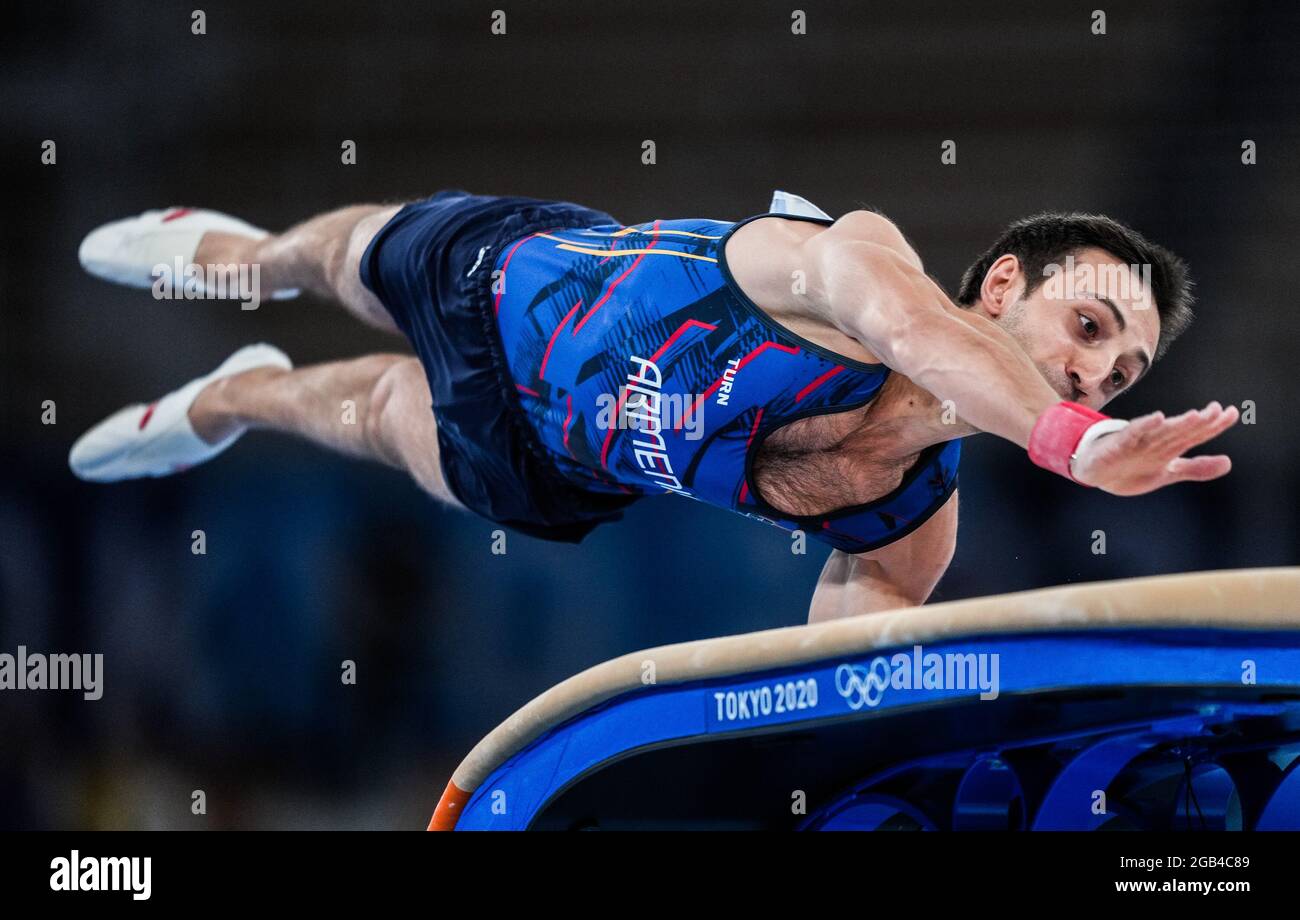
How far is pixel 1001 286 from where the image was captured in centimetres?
192

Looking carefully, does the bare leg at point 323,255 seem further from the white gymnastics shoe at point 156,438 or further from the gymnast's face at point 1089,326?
the gymnast's face at point 1089,326

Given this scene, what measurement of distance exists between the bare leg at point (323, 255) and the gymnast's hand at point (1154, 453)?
1443 millimetres

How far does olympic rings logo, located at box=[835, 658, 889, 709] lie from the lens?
150 cm

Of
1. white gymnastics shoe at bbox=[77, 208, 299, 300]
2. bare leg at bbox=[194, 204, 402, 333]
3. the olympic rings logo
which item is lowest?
the olympic rings logo

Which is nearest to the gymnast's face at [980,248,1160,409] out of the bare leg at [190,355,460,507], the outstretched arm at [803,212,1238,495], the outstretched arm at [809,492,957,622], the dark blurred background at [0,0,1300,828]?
the outstretched arm at [803,212,1238,495]

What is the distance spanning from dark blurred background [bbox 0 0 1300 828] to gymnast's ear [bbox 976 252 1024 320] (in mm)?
861

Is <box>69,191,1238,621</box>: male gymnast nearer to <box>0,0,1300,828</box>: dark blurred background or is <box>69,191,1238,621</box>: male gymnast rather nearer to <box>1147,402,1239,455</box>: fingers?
<box>1147,402,1239,455</box>: fingers

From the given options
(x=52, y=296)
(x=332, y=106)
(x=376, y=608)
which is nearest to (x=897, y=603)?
(x=376, y=608)

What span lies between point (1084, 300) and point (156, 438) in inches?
72.3

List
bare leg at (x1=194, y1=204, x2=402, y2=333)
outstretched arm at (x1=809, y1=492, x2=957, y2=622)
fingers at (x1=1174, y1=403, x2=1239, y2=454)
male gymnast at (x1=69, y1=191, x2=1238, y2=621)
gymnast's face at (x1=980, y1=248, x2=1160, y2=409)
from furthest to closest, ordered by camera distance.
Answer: bare leg at (x1=194, y1=204, x2=402, y2=333)
outstretched arm at (x1=809, y1=492, x2=957, y2=622)
gymnast's face at (x1=980, y1=248, x2=1160, y2=409)
male gymnast at (x1=69, y1=191, x2=1238, y2=621)
fingers at (x1=1174, y1=403, x2=1239, y2=454)

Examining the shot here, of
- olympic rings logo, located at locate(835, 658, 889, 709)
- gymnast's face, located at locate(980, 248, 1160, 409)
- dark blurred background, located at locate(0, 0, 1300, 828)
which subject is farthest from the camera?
dark blurred background, located at locate(0, 0, 1300, 828)

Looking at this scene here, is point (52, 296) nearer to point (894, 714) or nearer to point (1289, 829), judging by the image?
point (894, 714)
